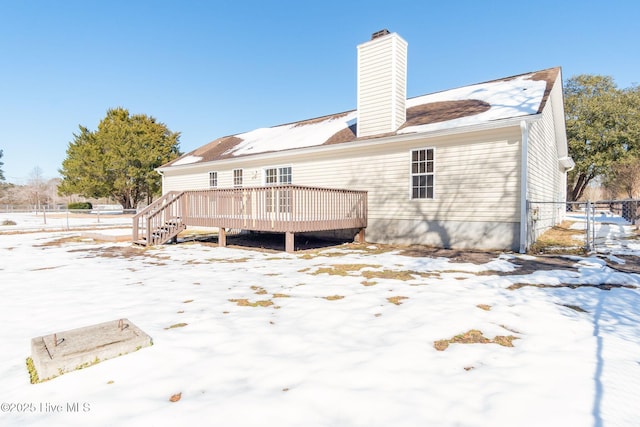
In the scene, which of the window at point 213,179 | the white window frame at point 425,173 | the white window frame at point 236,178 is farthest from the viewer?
the window at point 213,179

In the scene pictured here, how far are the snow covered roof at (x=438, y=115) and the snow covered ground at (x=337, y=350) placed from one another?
15.3ft

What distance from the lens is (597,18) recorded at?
1480 cm

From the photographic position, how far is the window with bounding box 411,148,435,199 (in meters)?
9.64

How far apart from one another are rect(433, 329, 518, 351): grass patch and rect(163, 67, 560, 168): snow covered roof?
21.9ft

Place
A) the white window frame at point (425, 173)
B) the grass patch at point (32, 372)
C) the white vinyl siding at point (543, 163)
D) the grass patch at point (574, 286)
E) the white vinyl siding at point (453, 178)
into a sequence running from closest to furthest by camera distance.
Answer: the grass patch at point (32, 372) < the grass patch at point (574, 286) < the white vinyl siding at point (453, 178) < the white vinyl siding at point (543, 163) < the white window frame at point (425, 173)

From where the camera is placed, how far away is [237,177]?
14789mm

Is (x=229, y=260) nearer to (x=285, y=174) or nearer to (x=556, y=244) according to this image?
(x=285, y=174)

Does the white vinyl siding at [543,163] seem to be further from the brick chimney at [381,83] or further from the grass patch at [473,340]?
the grass patch at [473,340]

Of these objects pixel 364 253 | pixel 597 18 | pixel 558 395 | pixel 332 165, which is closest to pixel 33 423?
pixel 558 395

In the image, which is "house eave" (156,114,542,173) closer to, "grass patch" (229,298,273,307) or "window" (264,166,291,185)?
"window" (264,166,291,185)

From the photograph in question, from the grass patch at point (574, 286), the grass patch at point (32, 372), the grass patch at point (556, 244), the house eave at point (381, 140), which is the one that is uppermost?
the house eave at point (381, 140)

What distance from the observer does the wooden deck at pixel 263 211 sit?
880cm

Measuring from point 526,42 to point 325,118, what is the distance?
11.5 meters

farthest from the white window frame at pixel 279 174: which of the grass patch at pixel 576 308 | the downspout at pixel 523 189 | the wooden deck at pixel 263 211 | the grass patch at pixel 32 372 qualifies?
the grass patch at pixel 32 372
